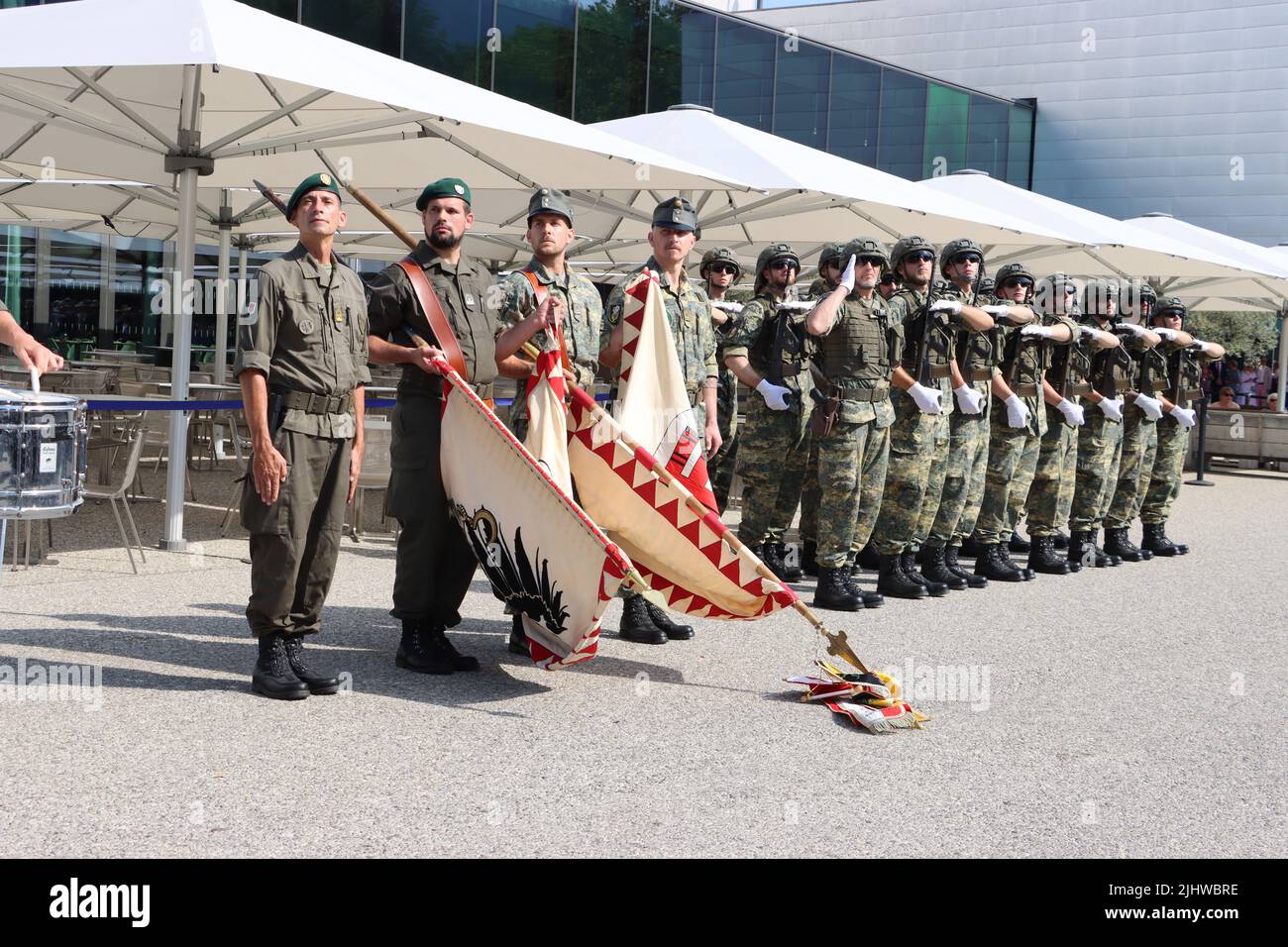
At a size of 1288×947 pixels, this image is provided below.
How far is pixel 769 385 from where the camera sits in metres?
8.64

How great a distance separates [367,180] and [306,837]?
8520 mm

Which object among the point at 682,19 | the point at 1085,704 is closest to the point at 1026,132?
the point at 682,19

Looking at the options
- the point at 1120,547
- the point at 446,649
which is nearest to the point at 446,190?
the point at 446,649

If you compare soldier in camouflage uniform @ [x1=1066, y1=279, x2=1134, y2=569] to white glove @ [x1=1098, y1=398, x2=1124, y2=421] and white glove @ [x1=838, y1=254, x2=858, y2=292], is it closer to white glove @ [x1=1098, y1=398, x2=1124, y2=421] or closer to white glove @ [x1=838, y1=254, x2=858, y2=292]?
white glove @ [x1=1098, y1=398, x2=1124, y2=421]

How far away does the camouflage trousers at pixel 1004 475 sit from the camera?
9.55 meters

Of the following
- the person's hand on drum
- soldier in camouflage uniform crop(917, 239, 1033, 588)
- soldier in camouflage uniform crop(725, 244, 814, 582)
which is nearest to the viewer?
the person's hand on drum

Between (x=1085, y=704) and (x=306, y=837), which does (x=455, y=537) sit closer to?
(x=306, y=837)

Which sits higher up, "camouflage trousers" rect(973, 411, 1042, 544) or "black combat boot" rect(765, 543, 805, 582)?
"camouflage trousers" rect(973, 411, 1042, 544)

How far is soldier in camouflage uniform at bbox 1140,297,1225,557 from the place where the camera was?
11461 millimetres

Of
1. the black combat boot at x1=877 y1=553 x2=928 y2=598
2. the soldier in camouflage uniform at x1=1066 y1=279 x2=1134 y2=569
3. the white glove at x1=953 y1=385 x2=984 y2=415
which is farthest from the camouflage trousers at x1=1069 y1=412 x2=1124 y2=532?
the black combat boot at x1=877 y1=553 x2=928 y2=598

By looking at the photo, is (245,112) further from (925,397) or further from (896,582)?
(896,582)

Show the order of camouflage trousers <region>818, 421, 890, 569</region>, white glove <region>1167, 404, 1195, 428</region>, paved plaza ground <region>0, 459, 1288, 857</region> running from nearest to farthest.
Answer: paved plaza ground <region>0, 459, 1288, 857</region>
camouflage trousers <region>818, 421, 890, 569</region>
white glove <region>1167, 404, 1195, 428</region>

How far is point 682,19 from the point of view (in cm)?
2566

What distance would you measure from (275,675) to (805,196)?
7.91 meters
